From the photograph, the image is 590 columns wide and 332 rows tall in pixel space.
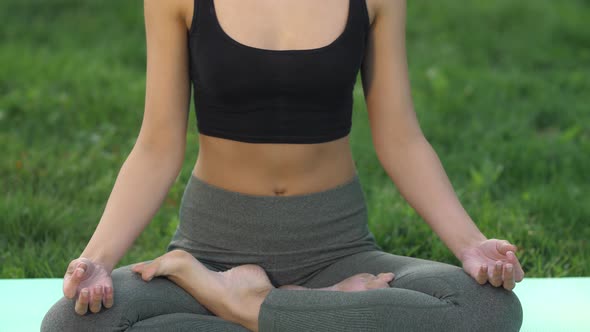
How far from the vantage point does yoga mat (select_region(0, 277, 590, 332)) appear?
2.93m

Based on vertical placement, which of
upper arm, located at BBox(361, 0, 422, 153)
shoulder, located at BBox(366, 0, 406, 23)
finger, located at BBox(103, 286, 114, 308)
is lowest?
finger, located at BBox(103, 286, 114, 308)

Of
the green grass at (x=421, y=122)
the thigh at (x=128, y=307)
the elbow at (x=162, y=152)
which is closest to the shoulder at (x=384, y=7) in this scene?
the elbow at (x=162, y=152)

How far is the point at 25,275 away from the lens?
371 centimetres

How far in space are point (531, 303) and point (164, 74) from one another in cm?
133

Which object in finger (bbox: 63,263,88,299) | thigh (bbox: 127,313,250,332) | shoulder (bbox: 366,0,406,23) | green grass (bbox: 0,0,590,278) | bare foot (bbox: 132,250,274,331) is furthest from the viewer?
green grass (bbox: 0,0,590,278)

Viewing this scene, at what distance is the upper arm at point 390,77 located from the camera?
9.18ft

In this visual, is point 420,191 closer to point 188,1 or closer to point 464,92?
point 188,1

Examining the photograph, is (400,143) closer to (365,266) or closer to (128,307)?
(365,266)

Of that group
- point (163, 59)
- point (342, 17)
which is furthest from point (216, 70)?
point (342, 17)

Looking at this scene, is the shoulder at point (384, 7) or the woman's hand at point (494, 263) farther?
the shoulder at point (384, 7)

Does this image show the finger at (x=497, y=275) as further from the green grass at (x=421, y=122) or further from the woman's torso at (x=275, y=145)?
the green grass at (x=421, y=122)

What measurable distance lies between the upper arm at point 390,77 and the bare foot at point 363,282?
0.39 metres

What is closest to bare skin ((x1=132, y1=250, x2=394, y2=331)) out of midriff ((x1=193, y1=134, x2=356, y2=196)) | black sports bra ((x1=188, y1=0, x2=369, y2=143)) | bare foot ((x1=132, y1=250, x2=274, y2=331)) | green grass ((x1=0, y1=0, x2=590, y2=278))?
bare foot ((x1=132, y1=250, x2=274, y2=331))

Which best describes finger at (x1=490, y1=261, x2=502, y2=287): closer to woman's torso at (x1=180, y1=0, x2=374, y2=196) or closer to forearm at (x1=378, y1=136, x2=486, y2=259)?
forearm at (x1=378, y1=136, x2=486, y2=259)
